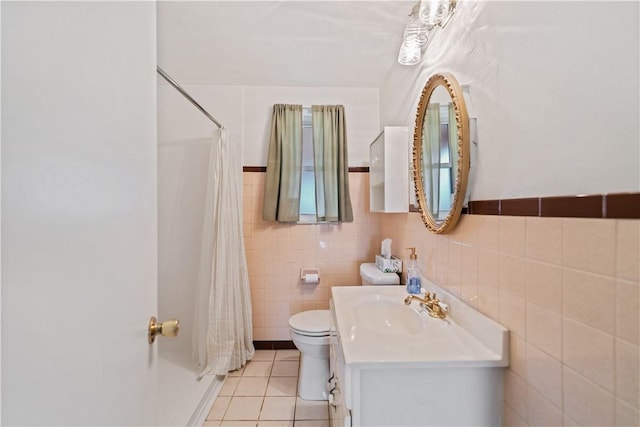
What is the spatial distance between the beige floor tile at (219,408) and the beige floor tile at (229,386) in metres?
0.04

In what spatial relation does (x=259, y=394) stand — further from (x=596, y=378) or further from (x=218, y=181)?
(x=596, y=378)

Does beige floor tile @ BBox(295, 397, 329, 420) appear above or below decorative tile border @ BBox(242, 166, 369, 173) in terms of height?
below

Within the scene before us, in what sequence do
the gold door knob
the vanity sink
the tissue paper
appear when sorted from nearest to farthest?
1. the gold door knob
2. the vanity sink
3. the tissue paper

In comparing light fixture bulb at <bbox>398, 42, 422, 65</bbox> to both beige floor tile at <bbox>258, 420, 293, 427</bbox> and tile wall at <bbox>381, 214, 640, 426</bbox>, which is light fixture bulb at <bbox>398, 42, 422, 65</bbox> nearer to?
tile wall at <bbox>381, 214, 640, 426</bbox>

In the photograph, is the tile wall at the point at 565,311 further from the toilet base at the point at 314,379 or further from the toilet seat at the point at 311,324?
the toilet base at the point at 314,379

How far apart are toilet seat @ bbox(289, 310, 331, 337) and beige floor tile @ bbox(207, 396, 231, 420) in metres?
0.63

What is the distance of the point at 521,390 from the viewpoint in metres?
0.81

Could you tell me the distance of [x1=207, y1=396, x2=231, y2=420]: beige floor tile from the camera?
170 cm

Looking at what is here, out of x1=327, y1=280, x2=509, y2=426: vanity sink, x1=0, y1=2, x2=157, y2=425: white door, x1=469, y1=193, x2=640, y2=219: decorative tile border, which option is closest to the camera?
x1=0, y1=2, x2=157, y2=425: white door

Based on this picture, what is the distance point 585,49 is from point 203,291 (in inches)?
85.1

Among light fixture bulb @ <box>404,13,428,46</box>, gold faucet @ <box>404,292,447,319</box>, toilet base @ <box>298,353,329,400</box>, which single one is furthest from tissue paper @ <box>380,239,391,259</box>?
light fixture bulb @ <box>404,13,428,46</box>

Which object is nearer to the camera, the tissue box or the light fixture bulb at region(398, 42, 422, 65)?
the light fixture bulb at region(398, 42, 422, 65)

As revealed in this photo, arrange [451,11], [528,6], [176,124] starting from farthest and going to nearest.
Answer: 1. [176,124]
2. [451,11]
3. [528,6]

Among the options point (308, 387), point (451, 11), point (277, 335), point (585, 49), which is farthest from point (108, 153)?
point (277, 335)
